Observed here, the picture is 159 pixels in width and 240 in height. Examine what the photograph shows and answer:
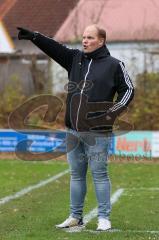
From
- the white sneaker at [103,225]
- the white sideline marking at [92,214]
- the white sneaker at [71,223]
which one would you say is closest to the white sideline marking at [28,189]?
the white sideline marking at [92,214]

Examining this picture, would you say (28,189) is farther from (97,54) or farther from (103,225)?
(97,54)

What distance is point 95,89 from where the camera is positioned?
7078 mm

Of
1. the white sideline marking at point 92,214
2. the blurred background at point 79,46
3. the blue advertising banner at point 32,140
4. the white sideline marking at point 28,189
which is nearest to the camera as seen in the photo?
the white sideline marking at point 92,214

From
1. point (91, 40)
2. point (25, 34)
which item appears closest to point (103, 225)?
point (91, 40)

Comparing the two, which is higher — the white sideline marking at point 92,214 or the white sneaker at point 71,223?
the white sneaker at point 71,223

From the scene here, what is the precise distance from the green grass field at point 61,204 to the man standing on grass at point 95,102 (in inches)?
21.0

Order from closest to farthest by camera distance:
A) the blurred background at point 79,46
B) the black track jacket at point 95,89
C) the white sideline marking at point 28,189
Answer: the black track jacket at point 95,89 → the white sideline marking at point 28,189 → the blurred background at point 79,46

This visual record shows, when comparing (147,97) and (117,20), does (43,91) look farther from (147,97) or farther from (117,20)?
(117,20)

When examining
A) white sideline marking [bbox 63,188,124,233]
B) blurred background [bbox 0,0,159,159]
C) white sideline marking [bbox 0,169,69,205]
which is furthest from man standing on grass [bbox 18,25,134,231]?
blurred background [bbox 0,0,159,159]

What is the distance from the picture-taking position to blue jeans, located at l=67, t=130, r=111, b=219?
716 cm

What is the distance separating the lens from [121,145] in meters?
17.7

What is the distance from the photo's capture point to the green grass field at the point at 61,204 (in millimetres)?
7152

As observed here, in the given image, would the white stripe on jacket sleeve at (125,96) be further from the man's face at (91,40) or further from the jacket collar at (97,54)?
the man's face at (91,40)

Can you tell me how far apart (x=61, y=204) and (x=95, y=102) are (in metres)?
3.11
